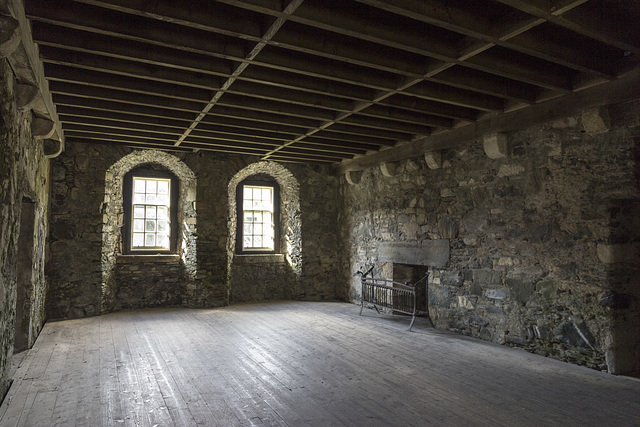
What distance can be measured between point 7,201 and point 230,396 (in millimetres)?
2227

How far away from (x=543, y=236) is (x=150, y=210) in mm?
6418

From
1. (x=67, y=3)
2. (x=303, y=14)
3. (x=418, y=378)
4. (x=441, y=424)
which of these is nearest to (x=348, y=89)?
(x=303, y=14)

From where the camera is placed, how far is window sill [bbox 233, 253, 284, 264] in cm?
806

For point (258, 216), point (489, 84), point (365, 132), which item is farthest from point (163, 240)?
point (489, 84)

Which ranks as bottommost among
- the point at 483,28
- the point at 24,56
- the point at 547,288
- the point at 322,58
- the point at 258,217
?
→ the point at 547,288

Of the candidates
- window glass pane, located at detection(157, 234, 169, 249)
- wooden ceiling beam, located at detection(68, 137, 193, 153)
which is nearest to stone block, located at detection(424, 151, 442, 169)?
wooden ceiling beam, located at detection(68, 137, 193, 153)

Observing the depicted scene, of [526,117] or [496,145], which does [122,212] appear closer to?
[496,145]

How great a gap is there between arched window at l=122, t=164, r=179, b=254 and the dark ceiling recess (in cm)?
205

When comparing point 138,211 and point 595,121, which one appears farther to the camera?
point 138,211

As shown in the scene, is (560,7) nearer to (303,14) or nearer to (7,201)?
(303,14)

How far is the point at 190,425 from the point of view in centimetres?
274

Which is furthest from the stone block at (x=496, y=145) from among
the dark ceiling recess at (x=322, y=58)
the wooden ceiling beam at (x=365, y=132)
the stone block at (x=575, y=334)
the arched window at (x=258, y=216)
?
the arched window at (x=258, y=216)

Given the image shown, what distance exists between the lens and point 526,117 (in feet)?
14.8

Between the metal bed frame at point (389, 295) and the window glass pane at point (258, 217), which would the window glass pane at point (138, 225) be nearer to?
the window glass pane at point (258, 217)
